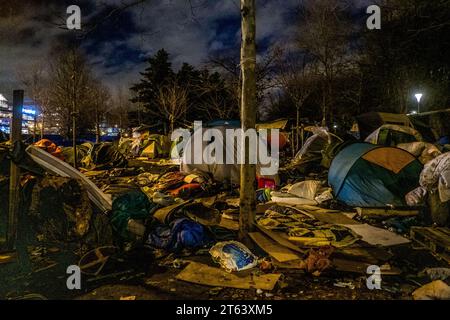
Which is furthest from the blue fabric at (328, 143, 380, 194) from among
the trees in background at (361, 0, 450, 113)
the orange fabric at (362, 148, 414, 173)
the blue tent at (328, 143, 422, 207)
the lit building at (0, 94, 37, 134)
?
the trees in background at (361, 0, 450, 113)

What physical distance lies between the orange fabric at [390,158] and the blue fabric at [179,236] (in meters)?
5.05

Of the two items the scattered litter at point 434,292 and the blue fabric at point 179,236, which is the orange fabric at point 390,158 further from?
the blue fabric at point 179,236

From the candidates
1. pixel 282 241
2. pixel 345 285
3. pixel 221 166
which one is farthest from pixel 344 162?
pixel 345 285

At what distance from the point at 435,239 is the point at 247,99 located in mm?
3640

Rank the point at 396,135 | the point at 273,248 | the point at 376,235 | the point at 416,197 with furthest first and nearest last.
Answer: the point at 396,135 < the point at 416,197 < the point at 376,235 < the point at 273,248

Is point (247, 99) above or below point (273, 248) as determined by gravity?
above

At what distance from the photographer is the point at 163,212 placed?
5590 millimetres

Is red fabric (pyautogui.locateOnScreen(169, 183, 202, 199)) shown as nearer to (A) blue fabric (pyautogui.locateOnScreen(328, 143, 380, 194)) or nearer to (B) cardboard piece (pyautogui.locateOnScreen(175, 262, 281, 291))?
(A) blue fabric (pyautogui.locateOnScreen(328, 143, 380, 194))

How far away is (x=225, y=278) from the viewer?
12.9ft

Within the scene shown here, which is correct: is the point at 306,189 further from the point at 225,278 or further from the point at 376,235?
the point at 225,278
